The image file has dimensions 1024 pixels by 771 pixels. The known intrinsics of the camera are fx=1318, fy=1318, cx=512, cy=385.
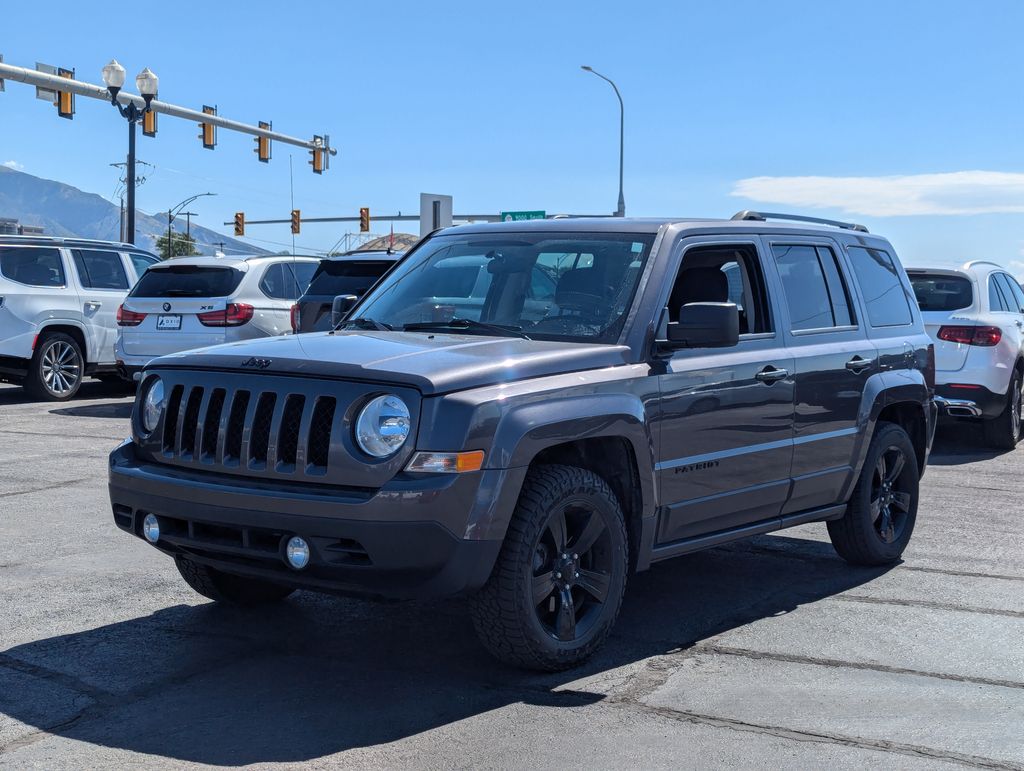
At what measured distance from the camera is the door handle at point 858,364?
6.75 meters

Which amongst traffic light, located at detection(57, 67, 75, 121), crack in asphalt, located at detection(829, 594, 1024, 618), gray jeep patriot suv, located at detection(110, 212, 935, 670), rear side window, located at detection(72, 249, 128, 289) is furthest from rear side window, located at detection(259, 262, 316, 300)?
traffic light, located at detection(57, 67, 75, 121)

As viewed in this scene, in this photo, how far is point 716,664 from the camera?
5223mm

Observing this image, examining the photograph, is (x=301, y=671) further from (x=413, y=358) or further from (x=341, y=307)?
(x=341, y=307)

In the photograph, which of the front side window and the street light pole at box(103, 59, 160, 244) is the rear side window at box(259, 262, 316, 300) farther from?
the street light pole at box(103, 59, 160, 244)

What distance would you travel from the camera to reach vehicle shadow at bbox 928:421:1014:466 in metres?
12.1

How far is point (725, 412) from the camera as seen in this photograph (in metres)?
5.82

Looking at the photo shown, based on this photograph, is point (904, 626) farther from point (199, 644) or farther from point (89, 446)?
point (89, 446)

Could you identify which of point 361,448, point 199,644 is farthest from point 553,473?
point 199,644

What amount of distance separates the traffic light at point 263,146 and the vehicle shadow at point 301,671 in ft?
104

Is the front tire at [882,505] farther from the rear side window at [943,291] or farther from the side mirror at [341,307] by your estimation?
the rear side window at [943,291]

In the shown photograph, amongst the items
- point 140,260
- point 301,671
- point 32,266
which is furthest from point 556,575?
point 140,260

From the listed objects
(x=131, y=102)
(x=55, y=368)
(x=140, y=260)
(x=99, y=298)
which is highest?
(x=131, y=102)

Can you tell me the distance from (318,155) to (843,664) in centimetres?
3636

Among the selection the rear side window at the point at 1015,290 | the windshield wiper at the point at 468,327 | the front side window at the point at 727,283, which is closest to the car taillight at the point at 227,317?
the rear side window at the point at 1015,290
